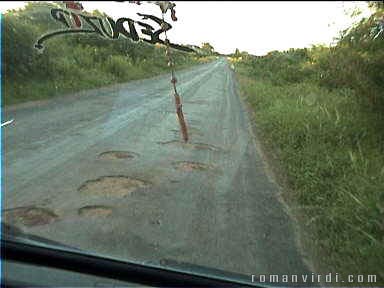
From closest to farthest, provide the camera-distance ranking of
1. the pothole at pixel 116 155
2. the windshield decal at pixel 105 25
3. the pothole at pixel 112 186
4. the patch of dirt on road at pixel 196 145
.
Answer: the windshield decal at pixel 105 25, the pothole at pixel 112 186, the pothole at pixel 116 155, the patch of dirt on road at pixel 196 145

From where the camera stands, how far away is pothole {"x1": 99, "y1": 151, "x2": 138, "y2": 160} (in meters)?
7.55

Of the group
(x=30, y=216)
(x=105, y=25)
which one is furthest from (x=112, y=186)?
(x=105, y=25)

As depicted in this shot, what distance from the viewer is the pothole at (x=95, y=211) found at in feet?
16.1

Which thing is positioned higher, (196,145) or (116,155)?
(116,155)

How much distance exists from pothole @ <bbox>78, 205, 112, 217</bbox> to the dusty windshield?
2 cm

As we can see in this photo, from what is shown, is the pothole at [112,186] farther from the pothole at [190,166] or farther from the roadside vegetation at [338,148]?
the roadside vegetation at [338,148]

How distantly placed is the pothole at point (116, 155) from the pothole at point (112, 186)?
0.99 meters

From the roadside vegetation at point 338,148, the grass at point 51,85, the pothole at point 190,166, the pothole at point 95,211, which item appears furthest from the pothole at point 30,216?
the grass at point 51,85

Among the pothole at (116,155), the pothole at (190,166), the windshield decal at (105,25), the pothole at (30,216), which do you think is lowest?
the pothole at (190,166)

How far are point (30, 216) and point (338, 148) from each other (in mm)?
6241

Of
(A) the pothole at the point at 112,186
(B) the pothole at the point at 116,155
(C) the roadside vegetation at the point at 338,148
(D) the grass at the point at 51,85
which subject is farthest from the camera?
(D) the grass at the point at 51,85

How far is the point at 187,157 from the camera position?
330 inches

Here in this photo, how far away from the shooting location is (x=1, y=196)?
156 inches

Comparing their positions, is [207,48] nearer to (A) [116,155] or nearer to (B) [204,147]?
(A) [116,155]
